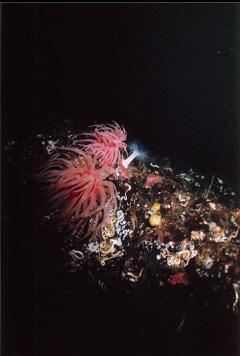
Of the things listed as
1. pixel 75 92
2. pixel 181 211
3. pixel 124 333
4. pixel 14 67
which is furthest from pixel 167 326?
pixel 14 67

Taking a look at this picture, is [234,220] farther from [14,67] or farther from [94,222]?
[14,67]

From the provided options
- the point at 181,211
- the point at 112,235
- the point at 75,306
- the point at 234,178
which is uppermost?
the point at 234,178

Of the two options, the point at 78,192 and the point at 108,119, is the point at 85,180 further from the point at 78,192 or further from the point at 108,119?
the point at 108,119

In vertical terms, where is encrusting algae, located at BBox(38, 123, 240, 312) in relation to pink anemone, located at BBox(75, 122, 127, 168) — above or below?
below
